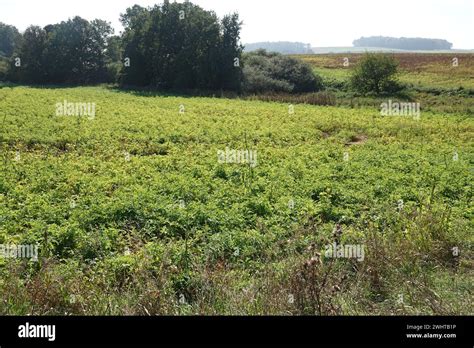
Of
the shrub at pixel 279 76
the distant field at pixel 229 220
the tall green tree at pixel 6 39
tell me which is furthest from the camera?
the tall green tree at pixel 6 39

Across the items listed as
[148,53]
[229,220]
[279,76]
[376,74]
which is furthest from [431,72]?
[229,220]

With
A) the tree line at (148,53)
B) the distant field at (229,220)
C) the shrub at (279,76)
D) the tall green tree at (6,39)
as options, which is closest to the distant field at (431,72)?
the shrub at (279,76)

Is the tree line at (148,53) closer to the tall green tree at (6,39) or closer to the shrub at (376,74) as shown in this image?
the shrub at (376,74)

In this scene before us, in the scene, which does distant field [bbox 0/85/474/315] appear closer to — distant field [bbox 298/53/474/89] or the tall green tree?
distant field [bbox 298/53/474/89]

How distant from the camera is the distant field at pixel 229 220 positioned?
4.78m

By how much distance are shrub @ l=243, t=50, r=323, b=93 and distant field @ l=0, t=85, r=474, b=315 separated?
26.9 metres

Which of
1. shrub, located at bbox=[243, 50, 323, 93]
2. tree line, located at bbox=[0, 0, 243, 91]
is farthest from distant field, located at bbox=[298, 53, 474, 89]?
tree line, located at bbox=[0, 0, 243, 91]

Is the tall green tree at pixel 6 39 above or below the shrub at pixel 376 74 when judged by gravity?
above

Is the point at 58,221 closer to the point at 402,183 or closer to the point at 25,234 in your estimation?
the point at 25,234

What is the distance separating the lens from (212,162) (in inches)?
542

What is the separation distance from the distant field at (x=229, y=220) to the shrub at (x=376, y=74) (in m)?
25.3
